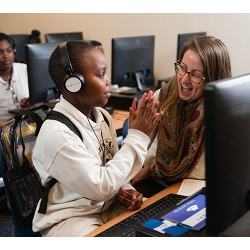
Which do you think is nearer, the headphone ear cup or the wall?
the headphone ear cup

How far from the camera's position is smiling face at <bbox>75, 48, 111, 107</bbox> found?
1141 millimetres

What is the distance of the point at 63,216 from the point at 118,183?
19cm

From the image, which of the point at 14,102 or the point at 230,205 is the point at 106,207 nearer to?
the point at 230,205

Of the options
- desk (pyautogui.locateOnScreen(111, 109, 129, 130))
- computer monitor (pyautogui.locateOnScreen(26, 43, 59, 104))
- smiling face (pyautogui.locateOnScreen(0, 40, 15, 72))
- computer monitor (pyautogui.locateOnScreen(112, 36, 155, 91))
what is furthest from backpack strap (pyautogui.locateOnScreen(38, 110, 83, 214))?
smiling face (pyautogui.locateOnScreen(0, 40, 15, 72))

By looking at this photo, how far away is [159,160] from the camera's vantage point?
4.66 feet

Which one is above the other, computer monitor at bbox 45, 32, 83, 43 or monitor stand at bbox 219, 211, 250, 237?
computer monitor at bbox 45, 32, 83, 43

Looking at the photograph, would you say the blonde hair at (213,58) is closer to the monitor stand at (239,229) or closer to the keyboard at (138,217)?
the keyboard at (138,217)

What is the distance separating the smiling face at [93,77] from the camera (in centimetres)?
114

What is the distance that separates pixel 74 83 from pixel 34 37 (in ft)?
11.0

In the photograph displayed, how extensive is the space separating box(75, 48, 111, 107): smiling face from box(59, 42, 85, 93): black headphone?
3cm

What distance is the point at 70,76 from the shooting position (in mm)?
1105

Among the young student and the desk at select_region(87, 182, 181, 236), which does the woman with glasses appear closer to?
the desk at select_region(87, 182, 181, 236)
